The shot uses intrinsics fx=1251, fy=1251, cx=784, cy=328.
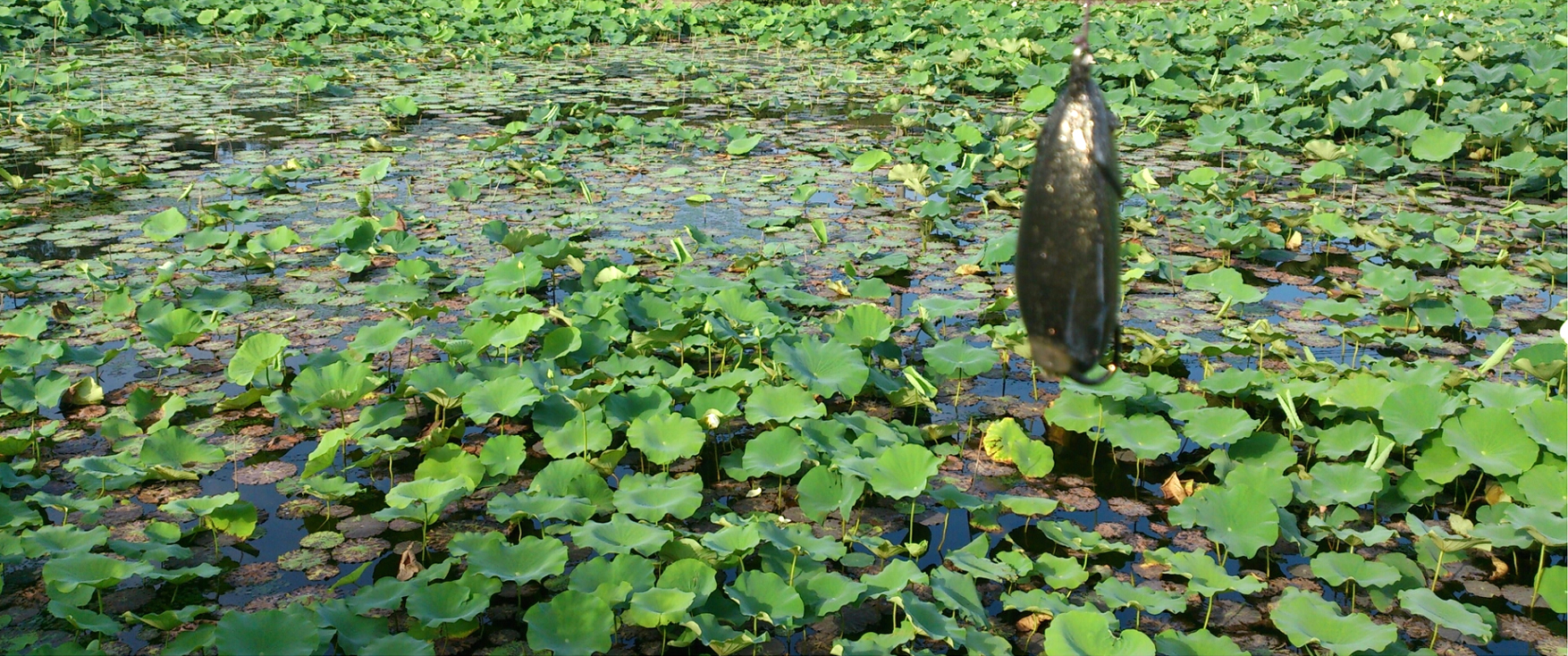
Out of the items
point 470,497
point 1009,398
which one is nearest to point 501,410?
point 470,497

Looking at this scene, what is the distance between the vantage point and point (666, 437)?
282cm

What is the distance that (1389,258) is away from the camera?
477cm

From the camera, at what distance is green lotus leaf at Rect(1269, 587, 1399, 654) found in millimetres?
2084

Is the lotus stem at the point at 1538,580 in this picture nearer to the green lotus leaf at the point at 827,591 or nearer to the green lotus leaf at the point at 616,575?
the green lotus leaf at the point at 827,591

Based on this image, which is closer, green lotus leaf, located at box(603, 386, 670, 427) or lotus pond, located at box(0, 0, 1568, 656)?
lotus pond, located at box(0, 0, 1568, 656)

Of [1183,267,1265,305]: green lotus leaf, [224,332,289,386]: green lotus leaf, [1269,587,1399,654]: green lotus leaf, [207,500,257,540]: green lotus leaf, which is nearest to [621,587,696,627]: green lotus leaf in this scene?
[207,500,257,540]: green lotus leaf

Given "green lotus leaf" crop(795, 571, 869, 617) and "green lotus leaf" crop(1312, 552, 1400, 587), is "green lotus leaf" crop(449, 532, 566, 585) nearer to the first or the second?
"green lotus leaf" crop(795, 571, 869, 617)

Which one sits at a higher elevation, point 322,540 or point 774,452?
point 774,452

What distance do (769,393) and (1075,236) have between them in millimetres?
2076

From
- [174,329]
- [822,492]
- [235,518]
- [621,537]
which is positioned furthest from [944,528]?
[174,329]

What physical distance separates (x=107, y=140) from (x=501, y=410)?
4861 millimetres

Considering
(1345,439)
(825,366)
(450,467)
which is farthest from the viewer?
(825,366)

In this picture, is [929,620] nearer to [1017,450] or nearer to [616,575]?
[616,575]

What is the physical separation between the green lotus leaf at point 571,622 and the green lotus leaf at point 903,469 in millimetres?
721
